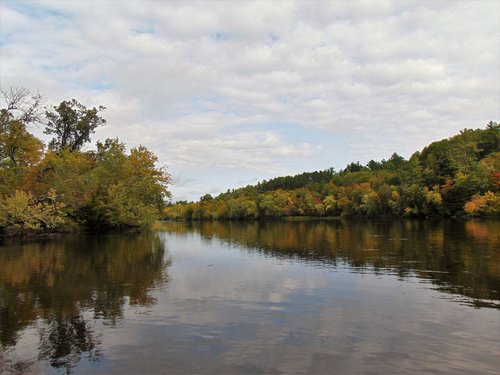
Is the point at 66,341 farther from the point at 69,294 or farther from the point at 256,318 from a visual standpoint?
the point at 69,294

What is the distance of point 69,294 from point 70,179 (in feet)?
121

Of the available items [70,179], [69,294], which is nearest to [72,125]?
[70,179]

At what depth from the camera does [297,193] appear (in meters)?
170

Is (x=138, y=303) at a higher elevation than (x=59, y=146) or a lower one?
lower

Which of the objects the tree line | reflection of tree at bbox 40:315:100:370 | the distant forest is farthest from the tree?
reflection of tree at bbox 40:315:100:370

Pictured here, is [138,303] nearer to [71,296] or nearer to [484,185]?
[71,296]

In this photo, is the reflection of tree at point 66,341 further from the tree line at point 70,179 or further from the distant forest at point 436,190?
the distant forest at point 436,190

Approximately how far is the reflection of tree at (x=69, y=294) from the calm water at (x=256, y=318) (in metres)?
0.07

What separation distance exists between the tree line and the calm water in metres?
20.6

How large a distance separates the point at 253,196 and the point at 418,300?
169 m

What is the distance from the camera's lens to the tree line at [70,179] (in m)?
43.6

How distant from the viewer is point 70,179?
169 ft

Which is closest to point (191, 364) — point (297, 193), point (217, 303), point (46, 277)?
point (217, 303)

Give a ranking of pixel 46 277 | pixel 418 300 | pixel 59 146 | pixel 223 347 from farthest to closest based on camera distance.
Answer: pixel 59 146 → pixel 46 277 → pixel 418 300 → pixel 223 347
